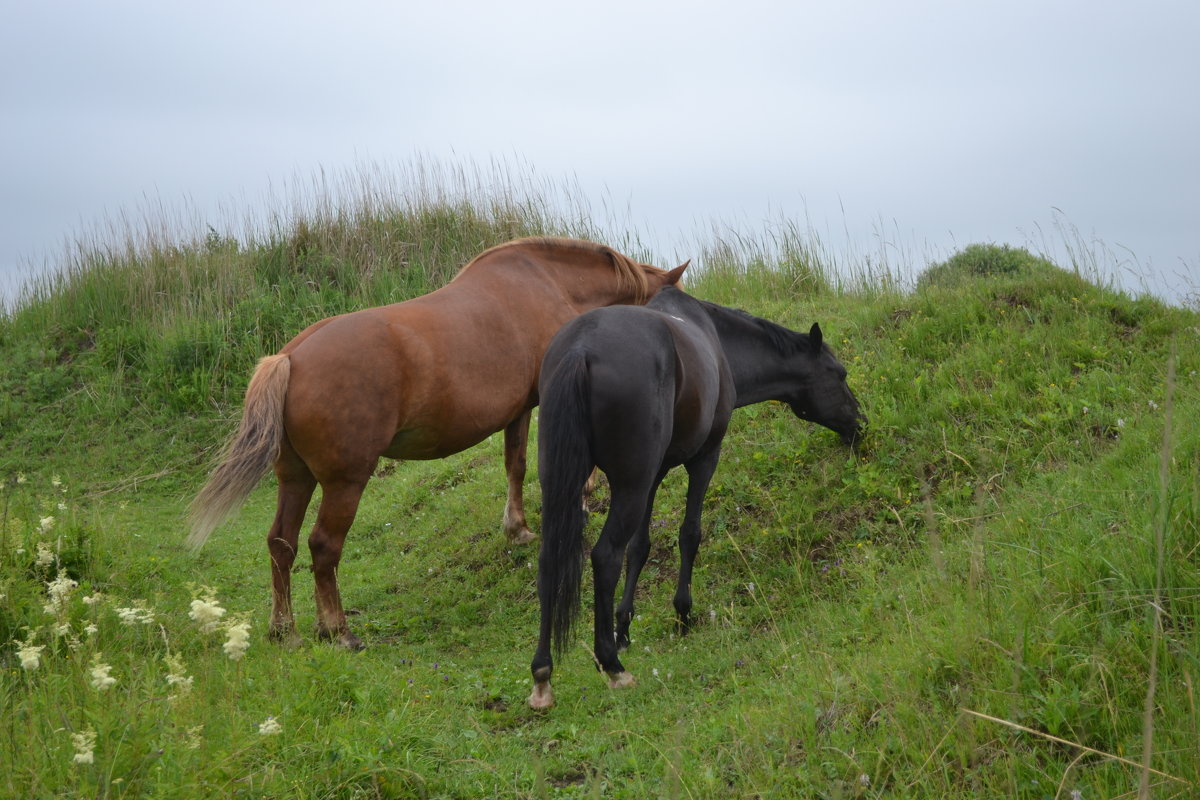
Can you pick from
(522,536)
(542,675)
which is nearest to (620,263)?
(522,536)

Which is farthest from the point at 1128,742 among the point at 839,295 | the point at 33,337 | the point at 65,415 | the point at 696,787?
the point at 33,337

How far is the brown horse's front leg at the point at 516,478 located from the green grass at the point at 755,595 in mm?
129

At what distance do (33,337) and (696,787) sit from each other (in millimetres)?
12602

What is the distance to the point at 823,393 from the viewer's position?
6.18 meters

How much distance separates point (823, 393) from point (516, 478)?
2.51 m

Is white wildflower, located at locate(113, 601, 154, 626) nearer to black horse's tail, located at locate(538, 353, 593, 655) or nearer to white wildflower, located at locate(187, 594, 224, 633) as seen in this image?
white wildflower, located at locate(187, 594, 224, 633)

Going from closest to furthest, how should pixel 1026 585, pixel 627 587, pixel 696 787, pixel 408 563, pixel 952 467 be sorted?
1. pixel 696 787
2. pixel 1026 585
3. pixel 627 587
4. pixel 952 467
5. pixel 408 563

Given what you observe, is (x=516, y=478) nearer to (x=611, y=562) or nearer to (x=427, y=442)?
(x=427, y=442)

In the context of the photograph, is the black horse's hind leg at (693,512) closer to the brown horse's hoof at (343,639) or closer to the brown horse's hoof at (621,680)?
the brown horse's hoof at (621,680)

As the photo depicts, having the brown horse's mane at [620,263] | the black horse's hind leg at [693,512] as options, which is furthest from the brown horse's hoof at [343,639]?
the brown horse's mane at [620,263]

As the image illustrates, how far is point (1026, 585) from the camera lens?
3.42 meters

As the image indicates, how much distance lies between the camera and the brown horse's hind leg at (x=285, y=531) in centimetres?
528

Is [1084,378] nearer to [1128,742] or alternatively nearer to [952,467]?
[952,467]

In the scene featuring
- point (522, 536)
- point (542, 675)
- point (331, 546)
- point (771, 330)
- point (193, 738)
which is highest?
point (771, 330)
